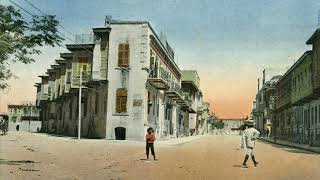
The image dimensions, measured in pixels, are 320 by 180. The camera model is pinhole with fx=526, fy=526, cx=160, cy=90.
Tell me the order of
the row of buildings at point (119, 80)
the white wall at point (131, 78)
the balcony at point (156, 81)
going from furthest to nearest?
the balcony at point (156, 81) < the row of buildings at point (119, 80) < the white wall at point (131, 78)

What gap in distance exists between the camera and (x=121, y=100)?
128ft

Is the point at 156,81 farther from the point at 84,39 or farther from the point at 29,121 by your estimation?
the point at 29,121

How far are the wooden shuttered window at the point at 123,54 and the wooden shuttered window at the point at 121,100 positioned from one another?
1985mm

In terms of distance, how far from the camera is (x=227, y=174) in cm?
1378

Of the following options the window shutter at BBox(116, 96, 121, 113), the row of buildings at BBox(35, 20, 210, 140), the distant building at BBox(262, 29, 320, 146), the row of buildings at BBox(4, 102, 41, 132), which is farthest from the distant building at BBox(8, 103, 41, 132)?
the window shutter at BBox(116, 96, 121, 113)

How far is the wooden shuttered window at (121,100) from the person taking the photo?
39.0 meters

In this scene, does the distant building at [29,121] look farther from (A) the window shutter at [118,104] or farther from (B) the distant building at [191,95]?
(A) the window shutter at [118,104]

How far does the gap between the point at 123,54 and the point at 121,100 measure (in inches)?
136

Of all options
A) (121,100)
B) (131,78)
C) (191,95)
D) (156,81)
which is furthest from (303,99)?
(191,95)

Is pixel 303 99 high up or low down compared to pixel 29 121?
up

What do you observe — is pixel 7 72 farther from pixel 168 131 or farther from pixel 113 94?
pixel 168 131

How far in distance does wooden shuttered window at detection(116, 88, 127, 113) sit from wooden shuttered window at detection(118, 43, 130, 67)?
198 cm

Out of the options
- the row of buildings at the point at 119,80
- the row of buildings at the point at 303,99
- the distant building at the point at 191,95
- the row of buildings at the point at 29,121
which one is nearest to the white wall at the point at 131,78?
the row of buildings at the point at 119,80

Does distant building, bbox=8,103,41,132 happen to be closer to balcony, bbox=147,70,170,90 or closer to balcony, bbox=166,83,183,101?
balcony, bbox=166,83,183,101
